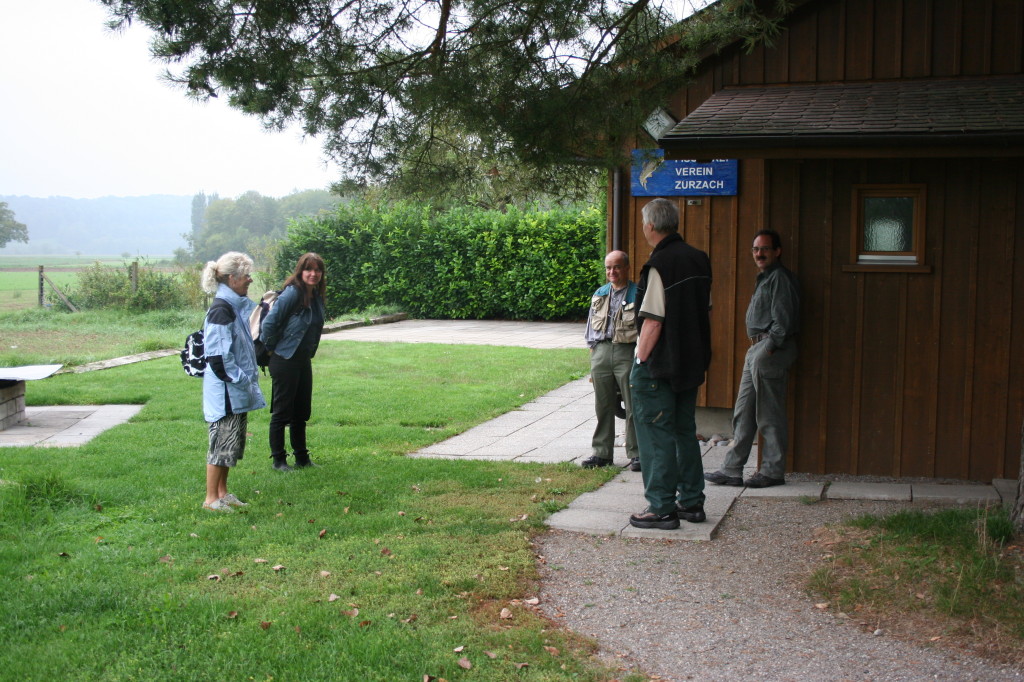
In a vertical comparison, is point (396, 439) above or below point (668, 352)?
below

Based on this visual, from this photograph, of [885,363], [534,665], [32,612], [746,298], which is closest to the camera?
[534,665]

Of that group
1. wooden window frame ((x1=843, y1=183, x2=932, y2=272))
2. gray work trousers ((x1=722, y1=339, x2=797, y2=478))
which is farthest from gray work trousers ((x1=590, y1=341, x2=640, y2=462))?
wooden window frame ((x1=843, y1=183, x2=932, y2=272))

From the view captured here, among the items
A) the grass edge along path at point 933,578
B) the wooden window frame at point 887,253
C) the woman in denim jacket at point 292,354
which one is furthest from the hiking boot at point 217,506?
the wooden window frame at point 887,253

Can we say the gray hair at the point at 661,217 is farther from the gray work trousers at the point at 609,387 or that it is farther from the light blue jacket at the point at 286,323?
the light blue jacket at the point at 286,323

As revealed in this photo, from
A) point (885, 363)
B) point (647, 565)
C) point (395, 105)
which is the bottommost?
point (647, 565)

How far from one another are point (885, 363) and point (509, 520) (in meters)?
3.21

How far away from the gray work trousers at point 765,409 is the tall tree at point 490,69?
6.19ft

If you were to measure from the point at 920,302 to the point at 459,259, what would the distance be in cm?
1787

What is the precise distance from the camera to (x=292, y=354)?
310 inches

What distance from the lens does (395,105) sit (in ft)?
24.5

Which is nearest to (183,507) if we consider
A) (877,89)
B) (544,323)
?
(877,89)

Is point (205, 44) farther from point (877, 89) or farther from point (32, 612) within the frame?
point (877, 89)

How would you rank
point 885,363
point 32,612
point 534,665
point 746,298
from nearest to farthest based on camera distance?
point 534,665 → point 32,612 → point 885,363 → point 746,298

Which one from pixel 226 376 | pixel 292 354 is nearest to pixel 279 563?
pixel 226 376
